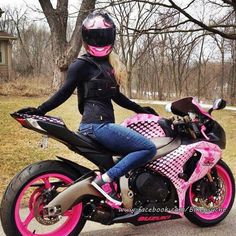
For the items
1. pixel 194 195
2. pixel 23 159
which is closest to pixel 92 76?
pixel 194 195

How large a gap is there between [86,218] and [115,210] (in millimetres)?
245

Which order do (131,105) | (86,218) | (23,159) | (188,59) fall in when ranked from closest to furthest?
(86,218) → (131,105) → (23,159) → (188,59)

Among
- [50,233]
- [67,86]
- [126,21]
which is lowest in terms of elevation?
[50,233]

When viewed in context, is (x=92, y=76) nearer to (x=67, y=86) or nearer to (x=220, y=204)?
(x=67, y=86)

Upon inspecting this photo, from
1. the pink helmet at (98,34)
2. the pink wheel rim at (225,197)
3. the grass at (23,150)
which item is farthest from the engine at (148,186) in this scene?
the grass at (23,150)

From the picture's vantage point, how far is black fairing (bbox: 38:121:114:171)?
3193 millimetres

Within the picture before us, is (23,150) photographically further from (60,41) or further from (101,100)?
(60,41)

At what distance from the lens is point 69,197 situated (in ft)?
10.7

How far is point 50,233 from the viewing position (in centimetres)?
344

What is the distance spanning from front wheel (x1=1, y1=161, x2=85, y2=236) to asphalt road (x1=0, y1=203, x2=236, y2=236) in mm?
298

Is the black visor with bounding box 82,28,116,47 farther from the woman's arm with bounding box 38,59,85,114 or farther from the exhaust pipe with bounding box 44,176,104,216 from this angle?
the exhaust pipe with bounding box 44,176,104,216

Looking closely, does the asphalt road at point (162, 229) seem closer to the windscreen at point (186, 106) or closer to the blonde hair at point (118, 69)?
the windscreen at point (186, 106)

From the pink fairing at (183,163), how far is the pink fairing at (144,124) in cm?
24

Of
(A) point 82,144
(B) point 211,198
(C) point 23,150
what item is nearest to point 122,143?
(A) point 82,144
